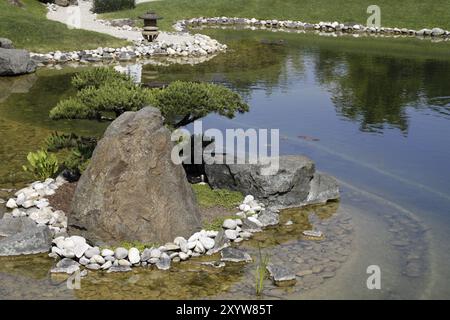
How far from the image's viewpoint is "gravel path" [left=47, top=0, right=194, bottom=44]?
53.9 m

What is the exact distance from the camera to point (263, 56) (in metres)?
48.9

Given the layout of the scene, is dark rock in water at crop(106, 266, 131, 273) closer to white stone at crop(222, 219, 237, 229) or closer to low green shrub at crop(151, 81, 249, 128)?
white stone at crop(222, 219, 237, 229)

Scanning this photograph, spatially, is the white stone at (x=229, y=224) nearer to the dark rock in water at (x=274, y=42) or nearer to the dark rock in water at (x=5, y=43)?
the dark rock in water at (x=5, y=43)

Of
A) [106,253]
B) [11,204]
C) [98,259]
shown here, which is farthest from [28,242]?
[11,204]

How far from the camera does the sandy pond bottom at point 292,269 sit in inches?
535

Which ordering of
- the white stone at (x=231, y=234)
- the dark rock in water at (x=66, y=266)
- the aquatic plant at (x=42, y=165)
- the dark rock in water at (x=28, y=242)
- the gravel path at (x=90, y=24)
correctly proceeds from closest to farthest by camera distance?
the dark rock in water at (x=66, y=266), the dark rock in water at (x=28, y=242), the white stone at (x=231, y=234), the aquatic plant at (x=42, y=165), the gravel path at (x=90, y=24)

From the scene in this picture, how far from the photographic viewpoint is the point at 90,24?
2392 inches

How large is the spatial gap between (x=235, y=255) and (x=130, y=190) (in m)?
3.32

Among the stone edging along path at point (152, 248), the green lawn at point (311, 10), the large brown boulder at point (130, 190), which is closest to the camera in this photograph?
the stone edging along path at point (152, 248)

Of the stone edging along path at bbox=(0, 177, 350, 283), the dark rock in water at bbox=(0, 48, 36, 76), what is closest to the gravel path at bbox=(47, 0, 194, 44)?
the dark rock in water at bbox=(0, 48, 36, 76)

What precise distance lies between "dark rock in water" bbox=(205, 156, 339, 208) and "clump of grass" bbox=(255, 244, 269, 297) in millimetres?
3467

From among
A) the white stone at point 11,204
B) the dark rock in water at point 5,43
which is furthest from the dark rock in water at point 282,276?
the dark rock in water at point 5,43

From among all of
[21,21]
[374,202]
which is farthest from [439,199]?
[21,21]

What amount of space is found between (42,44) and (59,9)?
23.7m
